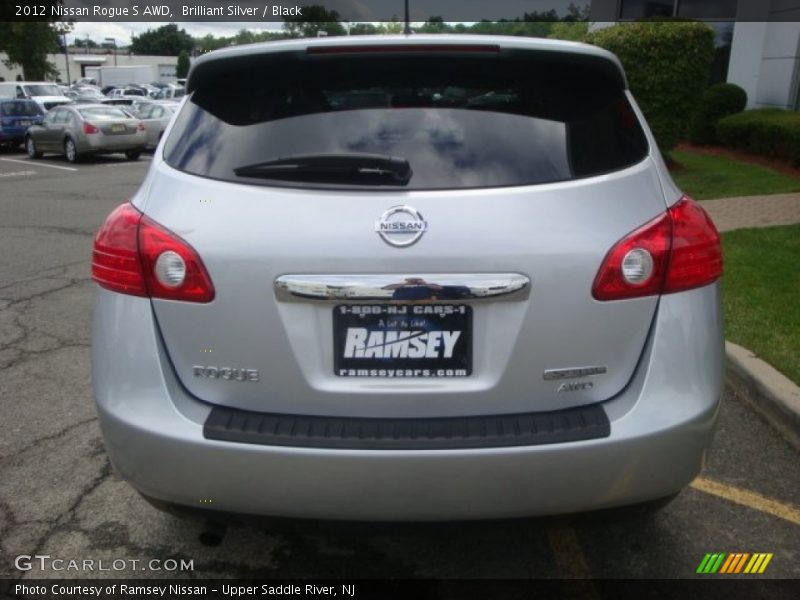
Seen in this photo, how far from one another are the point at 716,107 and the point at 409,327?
55.6 ft

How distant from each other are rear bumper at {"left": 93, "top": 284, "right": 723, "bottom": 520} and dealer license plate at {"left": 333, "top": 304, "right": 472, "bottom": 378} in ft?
0.76

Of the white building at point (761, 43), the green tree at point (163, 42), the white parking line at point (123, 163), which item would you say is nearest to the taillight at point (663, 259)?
the white building at point (761, 43)

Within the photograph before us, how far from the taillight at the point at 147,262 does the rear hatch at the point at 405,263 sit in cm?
3

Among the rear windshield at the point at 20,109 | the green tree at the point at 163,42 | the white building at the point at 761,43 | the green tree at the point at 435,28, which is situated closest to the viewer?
the green tree at the point at 435,28

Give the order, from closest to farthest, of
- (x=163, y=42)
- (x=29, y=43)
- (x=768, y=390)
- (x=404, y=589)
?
(x=404, y=589) → (x=768, y=390) → (x=29, y=43) → (x=163, y=42)

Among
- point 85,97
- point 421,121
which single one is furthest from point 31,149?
point 421,121

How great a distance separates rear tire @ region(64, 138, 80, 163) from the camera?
19.9 meters

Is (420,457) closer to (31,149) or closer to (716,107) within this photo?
(716,107)

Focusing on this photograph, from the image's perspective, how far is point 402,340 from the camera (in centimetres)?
212

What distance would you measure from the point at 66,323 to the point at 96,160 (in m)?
16.9

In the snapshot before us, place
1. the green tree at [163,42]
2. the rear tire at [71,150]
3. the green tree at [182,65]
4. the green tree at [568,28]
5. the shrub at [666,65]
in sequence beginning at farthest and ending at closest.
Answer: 1. the green tree at [163,42]
2. the green tree at [182,65]
3. the green tree at [568,28]
4. the rear tire at [71,150]
5. the shrub at [666,65]

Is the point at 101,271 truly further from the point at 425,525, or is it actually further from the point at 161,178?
the point at 425,525

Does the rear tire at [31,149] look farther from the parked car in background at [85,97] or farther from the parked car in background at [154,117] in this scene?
the parked car in background at [154,117]

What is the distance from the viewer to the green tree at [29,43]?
40.3 meters
